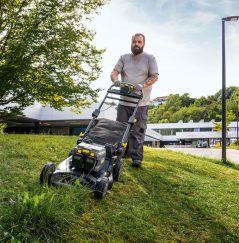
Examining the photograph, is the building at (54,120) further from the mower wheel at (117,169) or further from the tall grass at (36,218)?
the tall grass at (36,218)

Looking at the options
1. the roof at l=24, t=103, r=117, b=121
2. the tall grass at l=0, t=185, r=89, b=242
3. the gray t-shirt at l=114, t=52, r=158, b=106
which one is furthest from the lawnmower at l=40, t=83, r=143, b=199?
the roof at l=24, t=103, r=117, b=121

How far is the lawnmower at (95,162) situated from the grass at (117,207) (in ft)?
0.53

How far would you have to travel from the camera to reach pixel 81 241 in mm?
3330

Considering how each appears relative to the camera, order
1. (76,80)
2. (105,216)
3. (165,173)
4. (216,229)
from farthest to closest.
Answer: (76,80)
(165,173)
(216,229)
(105,216)

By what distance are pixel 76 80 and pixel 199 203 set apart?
8392 millimetres

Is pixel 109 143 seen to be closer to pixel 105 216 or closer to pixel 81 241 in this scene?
pixel 105 216

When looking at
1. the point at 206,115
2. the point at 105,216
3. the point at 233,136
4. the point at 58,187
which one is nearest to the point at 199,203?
the point at 105,216

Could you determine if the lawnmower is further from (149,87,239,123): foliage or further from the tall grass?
(149,87,239,123): foliage

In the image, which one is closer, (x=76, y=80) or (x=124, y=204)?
(x=124, y=204)

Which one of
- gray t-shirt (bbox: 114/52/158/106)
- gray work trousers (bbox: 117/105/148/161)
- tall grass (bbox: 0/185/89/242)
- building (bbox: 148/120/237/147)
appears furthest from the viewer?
building (bbox: 148/120/237/147)

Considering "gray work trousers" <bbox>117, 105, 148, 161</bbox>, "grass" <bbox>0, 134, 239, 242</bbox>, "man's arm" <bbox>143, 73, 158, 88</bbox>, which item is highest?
"man's arm" <bbox>143, 73, 158, 88</bbox>

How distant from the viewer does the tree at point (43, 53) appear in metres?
10.7

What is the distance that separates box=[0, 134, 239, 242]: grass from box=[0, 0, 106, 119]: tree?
439 centimetres

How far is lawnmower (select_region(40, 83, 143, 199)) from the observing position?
14.0 ft
